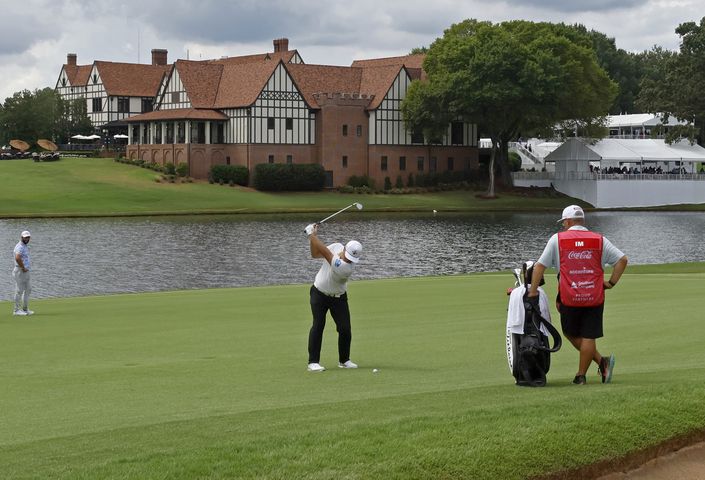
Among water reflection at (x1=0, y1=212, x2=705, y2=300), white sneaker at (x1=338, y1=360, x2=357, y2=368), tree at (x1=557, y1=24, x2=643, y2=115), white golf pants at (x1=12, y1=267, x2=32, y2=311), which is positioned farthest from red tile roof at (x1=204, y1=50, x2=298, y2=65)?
white sneaker at (x1=338, y1=360, x2=357, y2=368)

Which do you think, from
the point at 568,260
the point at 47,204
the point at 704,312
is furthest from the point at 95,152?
the point at 568,260

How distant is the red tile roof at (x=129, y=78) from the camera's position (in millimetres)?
122938

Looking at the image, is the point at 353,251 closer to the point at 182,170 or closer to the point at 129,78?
the point at 182,170

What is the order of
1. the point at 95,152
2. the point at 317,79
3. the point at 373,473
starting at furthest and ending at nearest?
the point at 95,152, the point at 317,79, the point at 373,473

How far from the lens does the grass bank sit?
84062 mm

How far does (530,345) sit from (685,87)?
102 metres

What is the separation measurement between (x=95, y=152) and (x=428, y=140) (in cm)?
3265

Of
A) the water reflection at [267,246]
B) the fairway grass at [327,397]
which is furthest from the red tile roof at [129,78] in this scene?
the fairway grass at [327,397]

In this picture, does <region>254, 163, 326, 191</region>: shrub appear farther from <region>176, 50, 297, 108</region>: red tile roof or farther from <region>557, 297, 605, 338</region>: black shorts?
<region>557, 297, 605, 338</region>: black shorts

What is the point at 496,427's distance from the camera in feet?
31.7

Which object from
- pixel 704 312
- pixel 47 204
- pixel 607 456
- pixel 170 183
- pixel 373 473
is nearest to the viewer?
pixel 373 473

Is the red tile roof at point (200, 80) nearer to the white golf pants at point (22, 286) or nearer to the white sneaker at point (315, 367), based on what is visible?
the white golf pants at point (22, 286)

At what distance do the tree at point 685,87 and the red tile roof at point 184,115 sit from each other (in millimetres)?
41476

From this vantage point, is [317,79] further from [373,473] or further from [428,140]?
[373,473]
